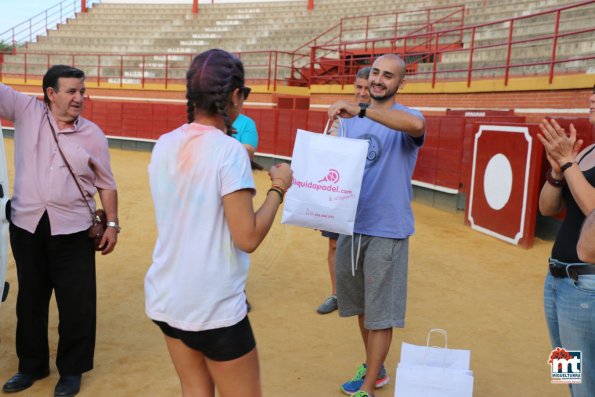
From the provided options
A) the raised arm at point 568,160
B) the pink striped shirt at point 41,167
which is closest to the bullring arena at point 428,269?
the pink striped shirt at point 41,167

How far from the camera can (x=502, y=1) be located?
1602cm

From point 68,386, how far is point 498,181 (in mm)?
5648

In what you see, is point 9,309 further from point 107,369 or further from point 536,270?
point 536,270

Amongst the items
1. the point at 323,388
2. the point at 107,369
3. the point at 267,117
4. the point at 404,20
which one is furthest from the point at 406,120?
the point at 404,20

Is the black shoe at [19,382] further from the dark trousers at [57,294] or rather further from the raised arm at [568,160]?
the raised arm at [568,160]

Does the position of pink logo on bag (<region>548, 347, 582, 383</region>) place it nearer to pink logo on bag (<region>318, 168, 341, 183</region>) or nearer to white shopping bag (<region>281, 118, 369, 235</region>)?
white shopping bag (<region>281, 118, 369, 235</region>)

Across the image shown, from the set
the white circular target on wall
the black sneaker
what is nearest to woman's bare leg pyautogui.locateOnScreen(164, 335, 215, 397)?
the black sneaker

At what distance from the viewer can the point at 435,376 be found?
7.77 ft

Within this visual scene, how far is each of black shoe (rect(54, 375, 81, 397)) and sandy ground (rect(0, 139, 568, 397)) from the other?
61 mm

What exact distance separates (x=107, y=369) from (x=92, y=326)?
0.35m

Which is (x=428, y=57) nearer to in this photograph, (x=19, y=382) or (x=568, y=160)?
(x=19, y=382)

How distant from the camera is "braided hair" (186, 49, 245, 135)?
5.50 feet

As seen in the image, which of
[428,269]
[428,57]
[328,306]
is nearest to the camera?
[328,306]

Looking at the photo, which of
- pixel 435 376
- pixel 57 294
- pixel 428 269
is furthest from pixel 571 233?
pixel 428 269
